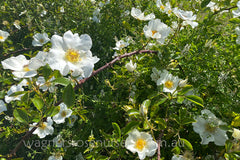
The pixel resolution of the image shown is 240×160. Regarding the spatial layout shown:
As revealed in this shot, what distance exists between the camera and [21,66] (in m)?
0.78

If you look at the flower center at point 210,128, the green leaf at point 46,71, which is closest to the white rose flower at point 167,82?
the flower center at point 210,128

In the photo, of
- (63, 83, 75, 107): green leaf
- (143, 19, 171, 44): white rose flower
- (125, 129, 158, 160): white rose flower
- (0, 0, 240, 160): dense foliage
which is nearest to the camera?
(63, 83, 75, 107): green leaf

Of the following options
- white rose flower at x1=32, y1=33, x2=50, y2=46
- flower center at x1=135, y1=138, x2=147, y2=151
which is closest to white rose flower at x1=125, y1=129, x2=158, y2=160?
flower center at x1=135, y1=138, x2=147, y2=151

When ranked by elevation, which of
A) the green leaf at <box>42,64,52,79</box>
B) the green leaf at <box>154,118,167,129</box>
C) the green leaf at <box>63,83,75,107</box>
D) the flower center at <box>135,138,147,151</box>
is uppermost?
the green leaf at <box>42,64,52,79</box>

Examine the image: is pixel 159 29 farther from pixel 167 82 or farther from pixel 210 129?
pixel 210 129

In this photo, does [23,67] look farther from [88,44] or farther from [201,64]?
[201,64]

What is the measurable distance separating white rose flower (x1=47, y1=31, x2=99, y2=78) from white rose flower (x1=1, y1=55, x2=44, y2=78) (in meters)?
0.07

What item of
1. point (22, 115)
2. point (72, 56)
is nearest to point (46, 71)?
point (72, 56)

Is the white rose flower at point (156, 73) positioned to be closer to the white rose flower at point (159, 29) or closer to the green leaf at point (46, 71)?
Result: the white rose flower at point (159, 29)

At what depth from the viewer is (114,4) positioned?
187 cm

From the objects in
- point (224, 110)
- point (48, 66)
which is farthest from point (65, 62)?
point (224, 110)

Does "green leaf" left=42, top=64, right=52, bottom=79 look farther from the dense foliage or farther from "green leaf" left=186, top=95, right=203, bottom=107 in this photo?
"green leaf" left=186, top=95, right=203, bottom=107

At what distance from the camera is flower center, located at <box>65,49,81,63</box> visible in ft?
2.36

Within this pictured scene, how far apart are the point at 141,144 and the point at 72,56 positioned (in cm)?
51
